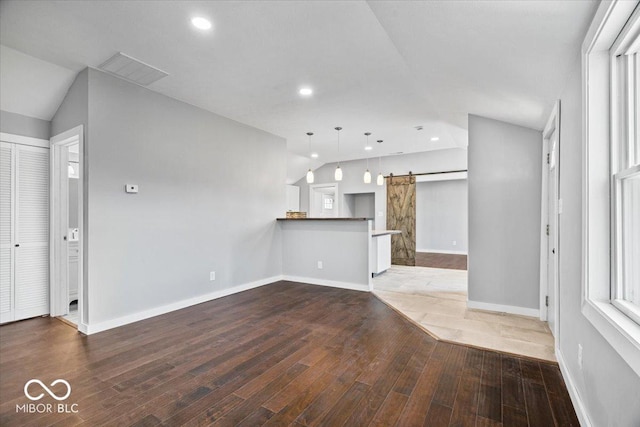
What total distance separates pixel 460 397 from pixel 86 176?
151 inches

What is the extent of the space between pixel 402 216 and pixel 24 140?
693cm

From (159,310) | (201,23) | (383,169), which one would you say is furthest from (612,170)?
(383,169)

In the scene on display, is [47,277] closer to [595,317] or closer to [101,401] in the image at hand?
[101,401]

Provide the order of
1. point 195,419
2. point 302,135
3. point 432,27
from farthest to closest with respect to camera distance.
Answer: point 302,135 < point 432,27 < point 195,419

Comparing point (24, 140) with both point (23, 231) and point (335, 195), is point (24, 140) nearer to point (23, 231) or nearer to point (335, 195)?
point (23, 231)

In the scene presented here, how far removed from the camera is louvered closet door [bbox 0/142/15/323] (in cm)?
337

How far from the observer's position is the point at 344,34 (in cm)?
255

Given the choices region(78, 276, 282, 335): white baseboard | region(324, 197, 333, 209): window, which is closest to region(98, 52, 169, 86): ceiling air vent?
region(78, 276, 282, 335): white baseboard

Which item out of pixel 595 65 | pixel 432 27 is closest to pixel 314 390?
pixel 595 65

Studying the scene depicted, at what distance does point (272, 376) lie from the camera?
7.44 ft

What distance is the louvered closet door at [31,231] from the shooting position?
11.5 ft

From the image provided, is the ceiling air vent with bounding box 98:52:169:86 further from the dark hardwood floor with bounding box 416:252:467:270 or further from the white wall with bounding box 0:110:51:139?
the dark hardwood floor with bounding box 416:252:467:270

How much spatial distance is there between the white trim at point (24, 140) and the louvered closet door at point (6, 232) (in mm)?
63

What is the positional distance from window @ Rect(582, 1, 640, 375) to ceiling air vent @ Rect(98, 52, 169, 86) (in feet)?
11.5
